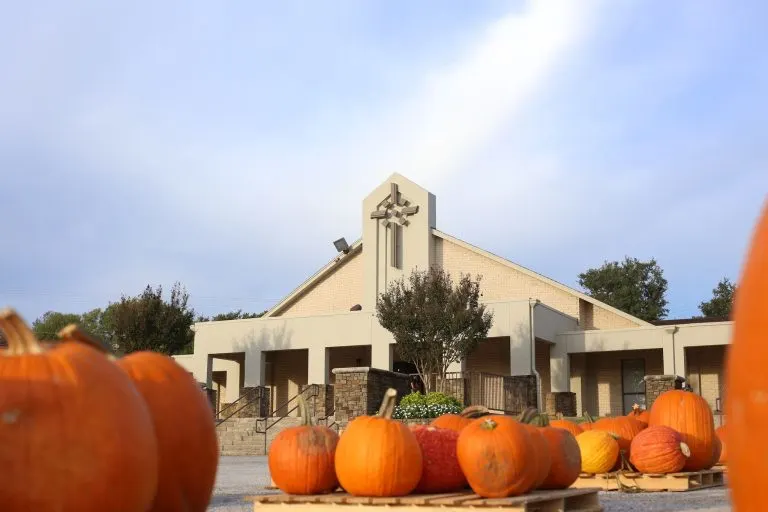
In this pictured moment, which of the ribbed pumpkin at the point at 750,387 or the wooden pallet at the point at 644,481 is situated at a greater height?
the ribbed pumpkin at the point at 750,387

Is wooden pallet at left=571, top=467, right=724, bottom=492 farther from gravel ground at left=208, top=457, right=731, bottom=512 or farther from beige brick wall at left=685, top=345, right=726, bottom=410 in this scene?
beige brick wall at left=685, top=345, right=726, bottom=410

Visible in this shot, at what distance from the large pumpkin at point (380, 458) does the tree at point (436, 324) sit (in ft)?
56.8

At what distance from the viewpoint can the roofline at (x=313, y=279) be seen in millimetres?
31406

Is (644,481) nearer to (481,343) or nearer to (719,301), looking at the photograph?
(481,343)

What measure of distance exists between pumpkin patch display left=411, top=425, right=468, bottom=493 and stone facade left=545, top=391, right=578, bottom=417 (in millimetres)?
19591

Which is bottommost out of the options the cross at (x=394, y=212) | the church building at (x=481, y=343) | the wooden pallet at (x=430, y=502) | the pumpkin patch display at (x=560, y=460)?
the wooden pallet at (x=430, y=502)

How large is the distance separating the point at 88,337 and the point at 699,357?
26.3 m

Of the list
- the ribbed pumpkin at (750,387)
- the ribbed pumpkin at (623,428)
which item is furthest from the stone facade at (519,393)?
the ribbed pumpkin at (750,387)

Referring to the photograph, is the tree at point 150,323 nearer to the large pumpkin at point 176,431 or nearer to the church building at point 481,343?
the church building at point 481,343

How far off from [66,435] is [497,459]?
3.93 meters

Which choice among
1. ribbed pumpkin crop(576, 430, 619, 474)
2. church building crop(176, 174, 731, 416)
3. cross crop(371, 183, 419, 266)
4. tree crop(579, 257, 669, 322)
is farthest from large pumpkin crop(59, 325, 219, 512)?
tree crop(579, 257, 669, 322)

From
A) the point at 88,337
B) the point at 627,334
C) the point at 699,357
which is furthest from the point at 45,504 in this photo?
the point at 699,357

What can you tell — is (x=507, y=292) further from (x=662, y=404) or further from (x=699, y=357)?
(x=662, y=404)

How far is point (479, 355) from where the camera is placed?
28.4 metres
